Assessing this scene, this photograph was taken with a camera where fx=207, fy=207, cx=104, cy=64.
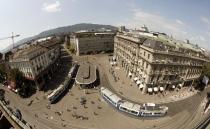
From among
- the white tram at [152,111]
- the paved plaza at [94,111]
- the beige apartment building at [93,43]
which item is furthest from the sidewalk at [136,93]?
the beige apartment building at [93,43]

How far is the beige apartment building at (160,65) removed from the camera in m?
97.8

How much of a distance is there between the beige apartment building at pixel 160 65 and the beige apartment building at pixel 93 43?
158 ft

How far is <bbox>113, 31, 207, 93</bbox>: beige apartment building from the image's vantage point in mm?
97812

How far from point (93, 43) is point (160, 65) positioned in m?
80.2

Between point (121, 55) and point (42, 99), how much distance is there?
198ft

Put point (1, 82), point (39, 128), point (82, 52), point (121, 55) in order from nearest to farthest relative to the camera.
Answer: point (39, 128), point (1, 82), point (121, 55), point (82, 52)

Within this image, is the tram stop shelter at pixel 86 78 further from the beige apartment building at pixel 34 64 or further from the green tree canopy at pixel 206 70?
the green tree canopy at pixel 206 70

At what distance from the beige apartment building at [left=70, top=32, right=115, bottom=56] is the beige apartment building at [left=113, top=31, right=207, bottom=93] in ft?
158

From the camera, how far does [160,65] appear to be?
321 feet

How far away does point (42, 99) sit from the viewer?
99438mm

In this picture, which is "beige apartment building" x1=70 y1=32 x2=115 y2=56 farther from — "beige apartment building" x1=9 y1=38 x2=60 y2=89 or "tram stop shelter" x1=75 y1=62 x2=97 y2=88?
"tram stop shelter" x1=75 y1=62 x2=97 y2=88

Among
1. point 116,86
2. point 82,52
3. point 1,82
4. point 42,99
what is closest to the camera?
point 42,99

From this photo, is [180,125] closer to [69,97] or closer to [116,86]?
[116,86]

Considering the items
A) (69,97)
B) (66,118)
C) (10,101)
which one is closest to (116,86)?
(69,97)
